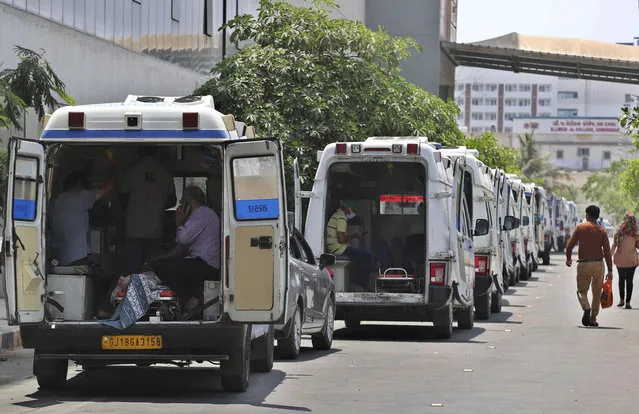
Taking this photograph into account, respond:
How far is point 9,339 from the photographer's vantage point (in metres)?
17.4

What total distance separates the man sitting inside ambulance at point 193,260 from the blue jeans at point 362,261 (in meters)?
6.95

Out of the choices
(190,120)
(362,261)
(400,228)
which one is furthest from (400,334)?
(190,120)

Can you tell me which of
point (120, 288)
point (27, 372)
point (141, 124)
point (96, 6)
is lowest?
point (27, 372)

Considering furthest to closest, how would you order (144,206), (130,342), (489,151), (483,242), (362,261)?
(489,151) → (483,242) → (362,261) → (144,206) → (130,342)

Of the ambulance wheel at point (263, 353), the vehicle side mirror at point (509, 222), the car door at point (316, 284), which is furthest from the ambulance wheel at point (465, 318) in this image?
the ambulance wheel at point (263, 353)

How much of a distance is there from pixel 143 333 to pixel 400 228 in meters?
9.07

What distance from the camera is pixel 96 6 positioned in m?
30.8

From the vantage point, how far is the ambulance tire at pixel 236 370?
40.7 ft

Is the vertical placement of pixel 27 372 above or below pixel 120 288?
below

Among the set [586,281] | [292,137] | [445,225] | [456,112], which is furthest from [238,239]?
[456,112]

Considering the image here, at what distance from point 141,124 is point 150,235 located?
213 centimetres

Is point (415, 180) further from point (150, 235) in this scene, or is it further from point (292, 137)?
point (292, 137)

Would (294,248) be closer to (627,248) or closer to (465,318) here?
(465,318)

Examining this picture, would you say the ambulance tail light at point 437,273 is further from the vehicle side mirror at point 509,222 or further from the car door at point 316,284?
the vehicle side mirror at point 509,222
